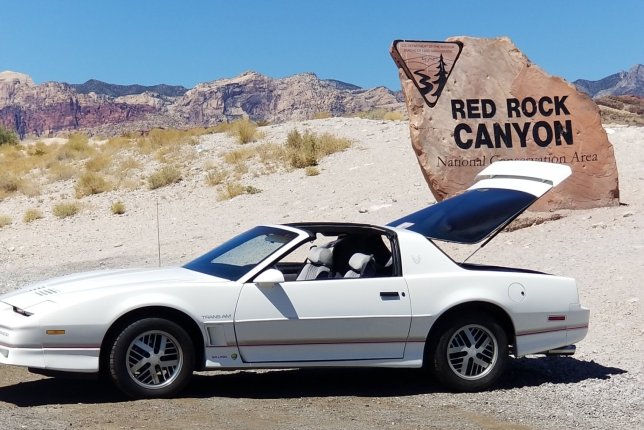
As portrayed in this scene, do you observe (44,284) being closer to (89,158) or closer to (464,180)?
(464,180)

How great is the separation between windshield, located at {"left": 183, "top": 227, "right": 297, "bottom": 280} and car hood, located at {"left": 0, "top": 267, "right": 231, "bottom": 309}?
0.15 meters

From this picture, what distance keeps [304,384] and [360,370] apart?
611 millimetres

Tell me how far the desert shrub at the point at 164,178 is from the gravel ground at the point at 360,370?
901 mm

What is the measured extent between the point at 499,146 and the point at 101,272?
9.46 meters

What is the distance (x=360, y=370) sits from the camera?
880 cm

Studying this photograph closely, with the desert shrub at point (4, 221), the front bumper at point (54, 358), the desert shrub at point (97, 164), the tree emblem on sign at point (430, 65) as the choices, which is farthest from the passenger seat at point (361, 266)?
the desert shrub at point (97, 164)

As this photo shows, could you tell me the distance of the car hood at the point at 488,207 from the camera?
9.02m

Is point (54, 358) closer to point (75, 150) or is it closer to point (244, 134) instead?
point (244, 134)

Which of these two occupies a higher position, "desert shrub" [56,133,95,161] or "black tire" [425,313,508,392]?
"desert shrub" [56,133,95,161]

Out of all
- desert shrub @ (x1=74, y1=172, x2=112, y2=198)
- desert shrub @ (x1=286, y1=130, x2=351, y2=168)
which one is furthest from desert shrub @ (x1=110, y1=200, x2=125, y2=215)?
desert shrub @ (x1=286, y1=130, x2=351, y2=168)

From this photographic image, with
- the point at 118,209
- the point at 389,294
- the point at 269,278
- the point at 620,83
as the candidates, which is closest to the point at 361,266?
the point at 389,294

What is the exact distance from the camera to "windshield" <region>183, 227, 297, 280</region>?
7.94 m

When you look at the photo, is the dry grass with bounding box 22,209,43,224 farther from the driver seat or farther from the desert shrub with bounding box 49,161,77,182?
the driver seat

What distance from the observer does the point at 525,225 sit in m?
16.3
